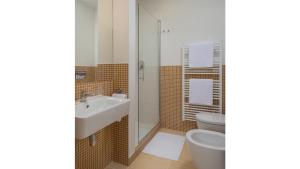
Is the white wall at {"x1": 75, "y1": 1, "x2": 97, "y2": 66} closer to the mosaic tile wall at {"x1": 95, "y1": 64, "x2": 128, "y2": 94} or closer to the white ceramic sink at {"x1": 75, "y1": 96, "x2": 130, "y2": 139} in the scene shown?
the mosaic tile wall at {"x1": 95, "y1": 64, "x2": 128, "y2": 94}

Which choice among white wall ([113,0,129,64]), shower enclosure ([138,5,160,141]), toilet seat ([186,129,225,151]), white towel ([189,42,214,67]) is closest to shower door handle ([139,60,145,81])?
shower enclosure ([138,5,160,141])

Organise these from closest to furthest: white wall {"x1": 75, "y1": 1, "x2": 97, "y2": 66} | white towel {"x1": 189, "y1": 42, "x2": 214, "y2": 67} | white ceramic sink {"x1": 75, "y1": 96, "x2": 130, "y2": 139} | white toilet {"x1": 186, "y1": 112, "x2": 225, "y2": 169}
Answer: white ceramic sink {"x1": 75, "y1": 96, "x2": 130, "y2": 139}
white toilet {"x1": 186, "y1": 112, "x2": 225, "y2": 169}
white wall {"x1": 75, "y1": 1, "x2": 97, "y2": 66}
white towel {"x1": 189, "y1": 42, "x2": 214, "y2": 67}

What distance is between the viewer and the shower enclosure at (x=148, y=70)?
6.66 ft

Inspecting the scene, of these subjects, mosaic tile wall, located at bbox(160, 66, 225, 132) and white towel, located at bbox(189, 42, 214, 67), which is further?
mosaic tile wall, located at bbox(160, 66, 225, 132)

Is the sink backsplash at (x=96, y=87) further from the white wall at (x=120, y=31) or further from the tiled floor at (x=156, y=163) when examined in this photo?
the tiled floor at (x=156, y=163)

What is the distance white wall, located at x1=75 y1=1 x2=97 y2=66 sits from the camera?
4.82 feet

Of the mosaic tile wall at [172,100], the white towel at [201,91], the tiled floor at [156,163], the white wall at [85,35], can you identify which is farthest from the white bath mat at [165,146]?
the white wall at [85,35]

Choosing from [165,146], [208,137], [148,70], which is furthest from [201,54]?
[165,146]

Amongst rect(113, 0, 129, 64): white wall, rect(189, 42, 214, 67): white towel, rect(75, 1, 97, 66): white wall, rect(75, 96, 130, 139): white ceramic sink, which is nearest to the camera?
rect(75, 96, 130, 139): white ceramic sink

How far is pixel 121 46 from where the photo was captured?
1.72 metres

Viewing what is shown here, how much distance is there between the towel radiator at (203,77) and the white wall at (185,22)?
0.15m

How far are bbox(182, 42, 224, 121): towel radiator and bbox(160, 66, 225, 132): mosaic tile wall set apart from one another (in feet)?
0.34

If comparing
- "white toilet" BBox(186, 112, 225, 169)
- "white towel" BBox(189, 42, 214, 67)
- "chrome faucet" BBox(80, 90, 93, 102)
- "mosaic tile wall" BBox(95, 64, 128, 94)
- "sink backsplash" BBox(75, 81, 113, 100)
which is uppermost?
"white towel" BBox(189, 42, 214, 67)
